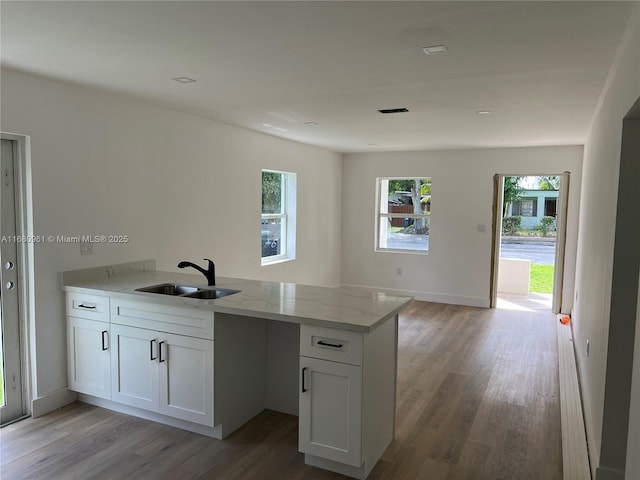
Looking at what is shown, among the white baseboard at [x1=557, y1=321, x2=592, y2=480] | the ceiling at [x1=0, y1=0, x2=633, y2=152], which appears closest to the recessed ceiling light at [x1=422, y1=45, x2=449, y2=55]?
the ceiling at [x1=0, y1=0, x2=633, y2=152]

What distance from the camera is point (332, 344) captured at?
2.47 m

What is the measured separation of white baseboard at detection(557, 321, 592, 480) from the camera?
2644mm

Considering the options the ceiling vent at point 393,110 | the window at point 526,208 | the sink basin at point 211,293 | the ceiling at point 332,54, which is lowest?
the sink basin at point 211,293

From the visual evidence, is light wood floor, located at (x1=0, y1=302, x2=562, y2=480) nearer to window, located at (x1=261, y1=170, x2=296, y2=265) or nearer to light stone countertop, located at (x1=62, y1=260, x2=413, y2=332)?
light stone countertop, located at (x1=62, y1=260, x2=413, y2=332)

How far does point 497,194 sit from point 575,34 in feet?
15.2

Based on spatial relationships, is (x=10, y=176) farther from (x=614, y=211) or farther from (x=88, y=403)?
(x=614, y=211)

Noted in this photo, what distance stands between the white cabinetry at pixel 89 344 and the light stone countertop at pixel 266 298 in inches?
4.0

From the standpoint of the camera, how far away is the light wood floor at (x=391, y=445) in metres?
2.59

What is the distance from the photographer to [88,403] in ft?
11.2

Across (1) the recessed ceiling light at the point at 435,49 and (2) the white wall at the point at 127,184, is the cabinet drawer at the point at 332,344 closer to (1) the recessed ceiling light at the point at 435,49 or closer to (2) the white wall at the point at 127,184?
(1) the recessed ceiling light at the point at 435,49

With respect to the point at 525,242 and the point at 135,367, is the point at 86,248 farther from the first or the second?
the point at 525,242

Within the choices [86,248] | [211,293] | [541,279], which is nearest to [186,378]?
[211,293]

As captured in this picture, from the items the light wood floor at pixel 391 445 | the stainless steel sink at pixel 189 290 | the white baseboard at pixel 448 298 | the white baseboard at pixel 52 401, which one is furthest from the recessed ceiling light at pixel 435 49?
the white baseboard at pixel 448 298

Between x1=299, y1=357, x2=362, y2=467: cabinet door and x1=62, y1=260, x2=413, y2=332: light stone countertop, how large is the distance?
243mm
